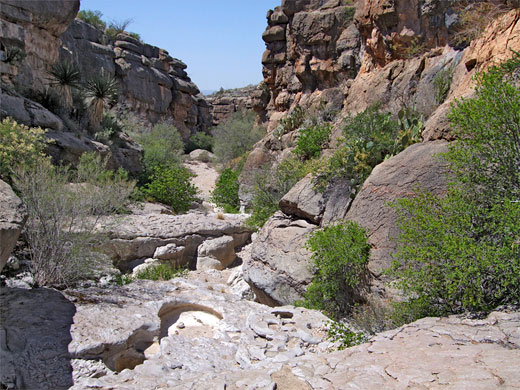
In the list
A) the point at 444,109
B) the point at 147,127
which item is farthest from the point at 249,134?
the point at 444,109

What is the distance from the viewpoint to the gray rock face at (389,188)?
22.4ft

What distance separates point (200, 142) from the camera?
38.1 metres

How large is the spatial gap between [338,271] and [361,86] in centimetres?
1146

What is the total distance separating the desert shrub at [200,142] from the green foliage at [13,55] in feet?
70.2

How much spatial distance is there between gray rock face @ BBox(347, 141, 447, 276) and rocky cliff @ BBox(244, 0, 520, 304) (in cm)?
2

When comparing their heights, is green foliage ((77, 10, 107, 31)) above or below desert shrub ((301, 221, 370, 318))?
above

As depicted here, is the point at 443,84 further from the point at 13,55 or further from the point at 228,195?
the point at 13,55

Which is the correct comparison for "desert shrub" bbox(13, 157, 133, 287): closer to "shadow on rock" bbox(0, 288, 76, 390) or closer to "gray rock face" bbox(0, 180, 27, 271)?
"shadow on rock" bbox(0, 288, 76, 390)

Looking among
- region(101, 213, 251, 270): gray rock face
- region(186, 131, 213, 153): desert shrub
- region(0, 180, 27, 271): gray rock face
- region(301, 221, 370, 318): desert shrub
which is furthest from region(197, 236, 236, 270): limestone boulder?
region(186, 131, 213, 153): desert shrub

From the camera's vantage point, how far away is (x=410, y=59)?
14.8 meters

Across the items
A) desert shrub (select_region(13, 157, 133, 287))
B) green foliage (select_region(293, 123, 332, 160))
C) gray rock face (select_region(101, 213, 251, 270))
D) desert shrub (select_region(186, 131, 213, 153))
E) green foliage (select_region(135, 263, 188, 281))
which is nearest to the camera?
desert shrub (select_region(13, 157, 133, 287))

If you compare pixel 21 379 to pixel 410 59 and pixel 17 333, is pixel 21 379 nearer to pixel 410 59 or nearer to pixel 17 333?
pixel 17 333

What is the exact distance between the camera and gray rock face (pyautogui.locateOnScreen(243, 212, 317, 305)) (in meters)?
7.79

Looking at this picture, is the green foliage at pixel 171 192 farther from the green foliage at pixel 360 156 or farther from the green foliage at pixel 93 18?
the green foliage at pixel 93 18
